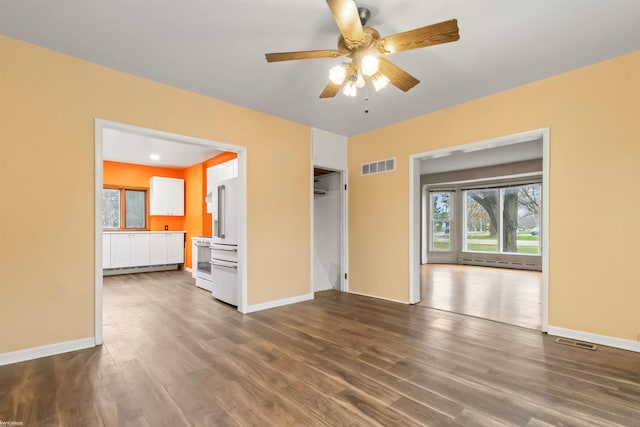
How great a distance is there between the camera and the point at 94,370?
2.43m

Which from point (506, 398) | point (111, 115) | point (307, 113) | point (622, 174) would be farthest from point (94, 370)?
point (622, 174)

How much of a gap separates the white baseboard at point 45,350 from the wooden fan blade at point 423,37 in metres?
3.65

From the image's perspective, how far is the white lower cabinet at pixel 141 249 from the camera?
6707 millimetres

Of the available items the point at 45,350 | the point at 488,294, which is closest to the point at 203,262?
the point at 45,350

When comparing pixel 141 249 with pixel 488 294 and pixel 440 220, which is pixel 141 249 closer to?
pixel 488 294

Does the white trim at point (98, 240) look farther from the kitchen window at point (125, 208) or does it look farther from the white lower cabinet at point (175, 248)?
the kitchen window at point (125, 208)

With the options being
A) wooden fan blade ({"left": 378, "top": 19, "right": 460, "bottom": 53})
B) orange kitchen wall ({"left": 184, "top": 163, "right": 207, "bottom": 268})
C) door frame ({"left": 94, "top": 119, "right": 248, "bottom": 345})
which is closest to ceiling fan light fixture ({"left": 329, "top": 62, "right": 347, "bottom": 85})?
wooden fan blade ({"left": 378, "top": 19, "right": 460, "bottom": 53})

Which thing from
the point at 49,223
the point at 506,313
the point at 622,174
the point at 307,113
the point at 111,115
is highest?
the point at 307,113

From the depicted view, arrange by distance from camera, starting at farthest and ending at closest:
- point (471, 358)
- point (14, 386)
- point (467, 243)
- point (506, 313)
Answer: point (467, 243)
point (506, 313)
point (471, 358)
point (14, 386)

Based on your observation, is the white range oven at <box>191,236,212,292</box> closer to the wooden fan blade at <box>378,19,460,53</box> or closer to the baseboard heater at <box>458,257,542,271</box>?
the wooden fan blade at <box>378,19,460,53</box>

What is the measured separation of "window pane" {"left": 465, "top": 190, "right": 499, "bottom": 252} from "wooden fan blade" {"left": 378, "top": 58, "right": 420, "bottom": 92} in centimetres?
791

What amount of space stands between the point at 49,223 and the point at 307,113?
10.3 feet

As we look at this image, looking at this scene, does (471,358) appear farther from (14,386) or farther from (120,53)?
(120,53)

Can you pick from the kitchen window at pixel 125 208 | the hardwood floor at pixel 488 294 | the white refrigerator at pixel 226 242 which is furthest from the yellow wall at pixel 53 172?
the kitchen window at pixel 125 208
